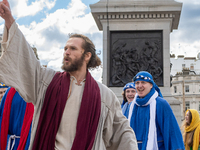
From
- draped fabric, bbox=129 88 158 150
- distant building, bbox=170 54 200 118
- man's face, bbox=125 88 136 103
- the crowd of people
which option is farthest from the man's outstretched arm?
distant building, bbox=170 54 200 118

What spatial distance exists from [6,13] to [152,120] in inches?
137

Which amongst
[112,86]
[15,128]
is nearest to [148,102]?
[15,128]

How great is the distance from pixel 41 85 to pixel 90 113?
0.52m

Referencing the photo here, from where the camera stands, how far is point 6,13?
253 centimetres

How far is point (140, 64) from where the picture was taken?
32.9ft

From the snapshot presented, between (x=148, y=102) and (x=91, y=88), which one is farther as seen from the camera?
(x=148, y=102)

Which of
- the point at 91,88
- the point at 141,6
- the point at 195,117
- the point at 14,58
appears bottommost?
the point at 195,117

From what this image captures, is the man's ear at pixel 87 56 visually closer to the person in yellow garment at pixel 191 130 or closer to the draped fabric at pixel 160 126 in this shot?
the draped fabric at pixel 160 126

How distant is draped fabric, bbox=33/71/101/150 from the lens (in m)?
2.69

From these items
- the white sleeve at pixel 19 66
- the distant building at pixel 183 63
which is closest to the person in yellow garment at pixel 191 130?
the white sleeve at pixel 19 66

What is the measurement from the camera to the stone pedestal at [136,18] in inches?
391

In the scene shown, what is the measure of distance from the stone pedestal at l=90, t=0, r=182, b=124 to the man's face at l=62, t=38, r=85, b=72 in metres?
6.67

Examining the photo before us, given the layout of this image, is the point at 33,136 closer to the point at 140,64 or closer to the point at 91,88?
the point at 91,88

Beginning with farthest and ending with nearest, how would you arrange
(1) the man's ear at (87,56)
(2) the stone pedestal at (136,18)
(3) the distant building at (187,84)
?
(3) the distant building at (187,84)
(2) the stone pedestal at (136,18)
(1) the man's ear at (87,56)
